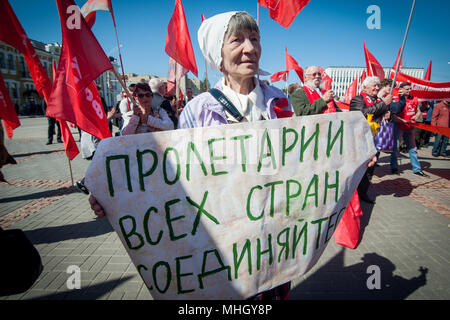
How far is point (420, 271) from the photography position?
245 centimetres

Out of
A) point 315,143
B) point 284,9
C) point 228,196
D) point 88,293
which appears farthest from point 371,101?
point 88,293

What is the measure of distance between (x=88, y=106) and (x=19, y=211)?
3.05m

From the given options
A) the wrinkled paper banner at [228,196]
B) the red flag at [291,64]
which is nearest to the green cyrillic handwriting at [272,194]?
the wrinkled paper banner at [228,196]

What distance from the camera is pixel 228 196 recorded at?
3.91ft

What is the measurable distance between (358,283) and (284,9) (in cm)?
300

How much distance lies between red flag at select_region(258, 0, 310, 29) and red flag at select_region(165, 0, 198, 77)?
6.18ft

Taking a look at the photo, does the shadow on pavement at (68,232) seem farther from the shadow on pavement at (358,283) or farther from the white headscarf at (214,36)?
the white headscarf at (214,36)

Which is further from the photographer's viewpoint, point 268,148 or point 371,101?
point 371,101

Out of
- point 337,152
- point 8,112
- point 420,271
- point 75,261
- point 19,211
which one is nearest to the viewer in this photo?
point 337,152

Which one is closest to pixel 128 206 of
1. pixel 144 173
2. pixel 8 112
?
pixel 144 173

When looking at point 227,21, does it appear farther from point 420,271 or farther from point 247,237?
point 420,271

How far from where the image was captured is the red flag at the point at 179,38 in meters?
4.12

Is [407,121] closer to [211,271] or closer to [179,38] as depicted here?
[179,38]

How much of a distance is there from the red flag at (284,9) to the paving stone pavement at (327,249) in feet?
9.11
